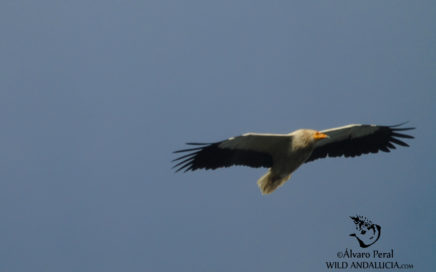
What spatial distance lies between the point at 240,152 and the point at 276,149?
69cm

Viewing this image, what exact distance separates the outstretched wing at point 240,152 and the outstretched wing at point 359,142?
1.05m

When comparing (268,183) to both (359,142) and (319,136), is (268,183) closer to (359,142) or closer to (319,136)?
(319,136)

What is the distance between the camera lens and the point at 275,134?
952 cm

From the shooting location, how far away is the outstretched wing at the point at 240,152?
9.62 meters

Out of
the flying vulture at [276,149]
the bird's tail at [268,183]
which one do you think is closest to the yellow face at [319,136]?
the flying vulture at [276,149]

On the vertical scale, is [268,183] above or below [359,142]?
below

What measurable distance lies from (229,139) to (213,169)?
0.71m

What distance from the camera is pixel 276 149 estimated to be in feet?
32.4

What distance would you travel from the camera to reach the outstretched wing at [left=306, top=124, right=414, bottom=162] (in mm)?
10438

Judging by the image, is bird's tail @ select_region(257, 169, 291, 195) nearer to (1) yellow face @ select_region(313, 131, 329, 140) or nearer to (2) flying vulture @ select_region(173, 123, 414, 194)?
(2) flying vulture @ select_region(173, 123, 414, 194)

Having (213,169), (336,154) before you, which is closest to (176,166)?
(213,169)

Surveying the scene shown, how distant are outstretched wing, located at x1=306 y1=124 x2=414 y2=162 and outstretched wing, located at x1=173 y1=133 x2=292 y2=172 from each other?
1047 mm

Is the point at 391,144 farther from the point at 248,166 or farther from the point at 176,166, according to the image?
the point at 176,166

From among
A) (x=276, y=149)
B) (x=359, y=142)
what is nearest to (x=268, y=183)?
(x=276, y=149)
